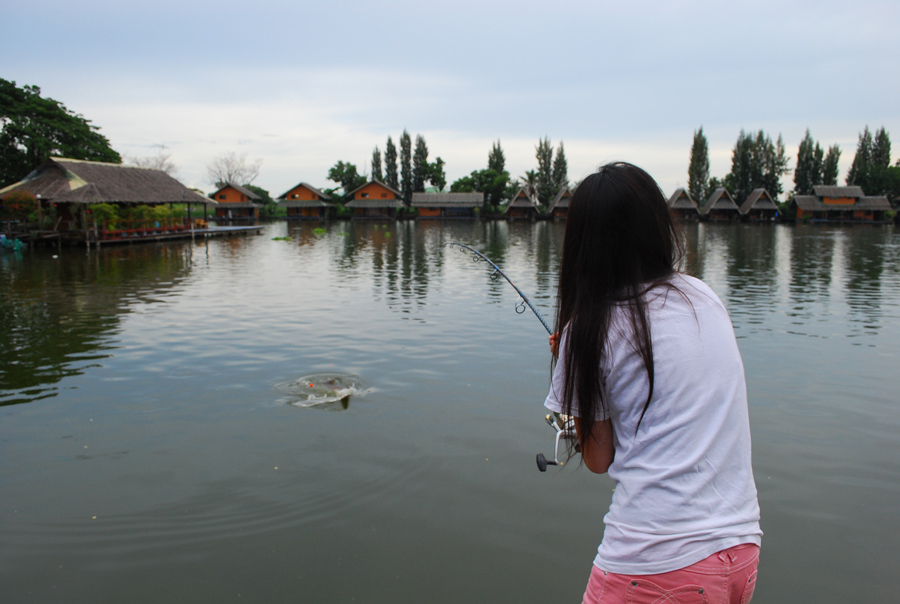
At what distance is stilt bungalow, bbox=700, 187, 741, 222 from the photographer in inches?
2611

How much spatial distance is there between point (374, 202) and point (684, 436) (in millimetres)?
68108

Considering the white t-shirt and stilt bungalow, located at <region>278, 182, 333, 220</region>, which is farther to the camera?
stilt bungalow, located at <region>278, 182, 333, 220</region>

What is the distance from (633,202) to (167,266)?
2138 cm

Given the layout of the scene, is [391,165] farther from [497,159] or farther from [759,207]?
[759,207]

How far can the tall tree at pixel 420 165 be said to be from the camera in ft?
252

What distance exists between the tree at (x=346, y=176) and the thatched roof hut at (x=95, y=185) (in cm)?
4186

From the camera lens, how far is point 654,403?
151cm

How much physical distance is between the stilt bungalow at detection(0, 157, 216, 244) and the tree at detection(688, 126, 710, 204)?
2376 inches

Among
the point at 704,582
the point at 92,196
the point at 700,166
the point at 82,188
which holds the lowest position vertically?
the point at 704,582

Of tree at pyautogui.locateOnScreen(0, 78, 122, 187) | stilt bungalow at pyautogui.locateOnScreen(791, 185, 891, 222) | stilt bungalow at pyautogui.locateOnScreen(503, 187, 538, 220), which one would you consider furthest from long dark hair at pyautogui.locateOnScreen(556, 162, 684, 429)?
stilt bungalow at pyautogui.locateOnScreen(791, 185, 891, 222)

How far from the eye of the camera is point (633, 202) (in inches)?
61.9

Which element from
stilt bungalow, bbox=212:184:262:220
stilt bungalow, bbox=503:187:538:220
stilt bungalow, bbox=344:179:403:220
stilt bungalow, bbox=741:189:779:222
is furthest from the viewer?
stilt bungalow, bbox=344:179:403:220

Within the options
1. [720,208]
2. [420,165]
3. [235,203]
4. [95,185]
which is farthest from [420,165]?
[95,185]

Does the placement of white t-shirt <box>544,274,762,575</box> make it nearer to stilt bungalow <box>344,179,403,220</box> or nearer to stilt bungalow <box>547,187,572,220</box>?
stilt bungalow <box>547,187,572,220</box>
